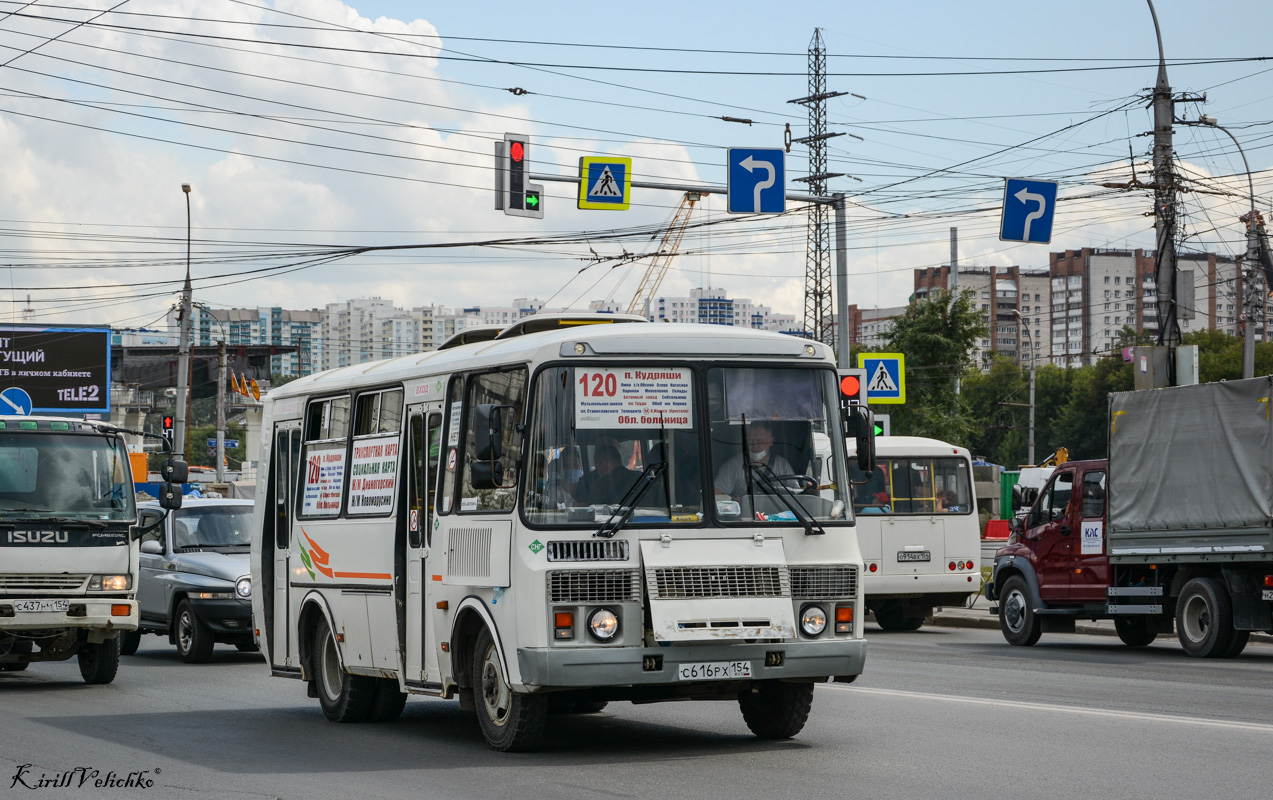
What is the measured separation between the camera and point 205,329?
92125 millimetres

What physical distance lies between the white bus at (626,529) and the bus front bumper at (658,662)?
1 centimetres

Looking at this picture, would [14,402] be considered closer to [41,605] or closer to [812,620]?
[41,605]

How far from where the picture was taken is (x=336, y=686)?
1216 centimetres

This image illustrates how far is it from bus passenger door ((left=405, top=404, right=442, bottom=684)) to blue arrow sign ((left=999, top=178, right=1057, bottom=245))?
14178 millimetres

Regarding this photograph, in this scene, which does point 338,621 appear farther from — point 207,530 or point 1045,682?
point 207,530

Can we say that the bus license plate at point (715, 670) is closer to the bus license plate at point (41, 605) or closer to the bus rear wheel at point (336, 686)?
the bus rear wheel at point (336, 686)

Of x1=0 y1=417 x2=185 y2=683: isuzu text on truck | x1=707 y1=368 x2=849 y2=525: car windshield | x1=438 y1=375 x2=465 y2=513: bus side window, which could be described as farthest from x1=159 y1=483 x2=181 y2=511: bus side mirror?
x1=707 y1=368 x2=849 y2=525: car windshield

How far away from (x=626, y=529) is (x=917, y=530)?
47.1ft

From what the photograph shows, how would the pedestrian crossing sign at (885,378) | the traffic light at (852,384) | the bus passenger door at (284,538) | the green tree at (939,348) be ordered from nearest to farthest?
the bus passenger door at (284,538), the traffic light at (852,384), the pedestrian crossing sign at (885,378), the green tree at (939,348)

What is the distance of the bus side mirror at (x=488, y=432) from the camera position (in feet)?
30.2

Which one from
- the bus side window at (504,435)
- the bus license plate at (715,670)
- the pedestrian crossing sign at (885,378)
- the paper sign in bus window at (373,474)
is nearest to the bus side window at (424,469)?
the paper sign in bus window at (373,474)

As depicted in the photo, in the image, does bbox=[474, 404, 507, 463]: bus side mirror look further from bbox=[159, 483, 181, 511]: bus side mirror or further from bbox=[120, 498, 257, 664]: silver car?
bbox=[120, 498, 257, 664]: silver car

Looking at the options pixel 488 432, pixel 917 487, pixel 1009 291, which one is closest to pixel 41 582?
pixel 488 432

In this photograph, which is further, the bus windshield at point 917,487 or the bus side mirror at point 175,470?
the bus windshield at point 917,487
